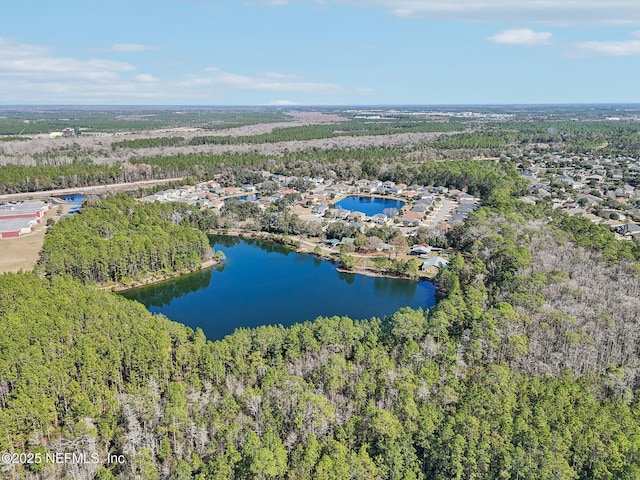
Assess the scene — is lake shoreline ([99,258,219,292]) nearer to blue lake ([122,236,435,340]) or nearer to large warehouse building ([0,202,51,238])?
blue lake ([122,236,435,340])

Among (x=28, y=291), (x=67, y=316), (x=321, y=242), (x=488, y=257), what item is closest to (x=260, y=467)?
(x=67, y=316)

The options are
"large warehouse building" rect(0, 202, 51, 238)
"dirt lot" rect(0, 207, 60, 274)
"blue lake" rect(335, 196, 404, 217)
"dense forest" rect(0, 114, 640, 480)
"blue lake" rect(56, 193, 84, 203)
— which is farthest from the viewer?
"blue lake" rect(56, 193, 84, 203)

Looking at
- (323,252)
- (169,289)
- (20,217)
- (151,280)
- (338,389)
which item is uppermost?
(20,217)

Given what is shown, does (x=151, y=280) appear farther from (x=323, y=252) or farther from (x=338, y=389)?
(x=338, y=389)

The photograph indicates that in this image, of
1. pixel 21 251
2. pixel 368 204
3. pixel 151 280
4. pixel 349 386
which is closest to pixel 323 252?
pixel 151 280

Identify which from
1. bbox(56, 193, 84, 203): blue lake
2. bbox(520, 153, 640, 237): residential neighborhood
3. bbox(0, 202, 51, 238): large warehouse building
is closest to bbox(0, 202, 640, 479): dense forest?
bbox(0, 202, 51, 238): large warehouse building

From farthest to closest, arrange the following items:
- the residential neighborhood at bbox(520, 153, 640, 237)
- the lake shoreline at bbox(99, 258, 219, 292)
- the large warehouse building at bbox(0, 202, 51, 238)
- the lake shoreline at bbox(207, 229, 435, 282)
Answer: the residential neighborhood at bbox(520, 153, 640, 237), the large warehouse building at bbox(0, 202, 51, 238), the lake shoreline at bbox(207, 229, 435, 282), the lake shoreline at bbox(99, 258, 219, 292)

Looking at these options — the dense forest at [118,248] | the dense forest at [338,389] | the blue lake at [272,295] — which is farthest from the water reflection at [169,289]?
the dense forest at [338,389]
